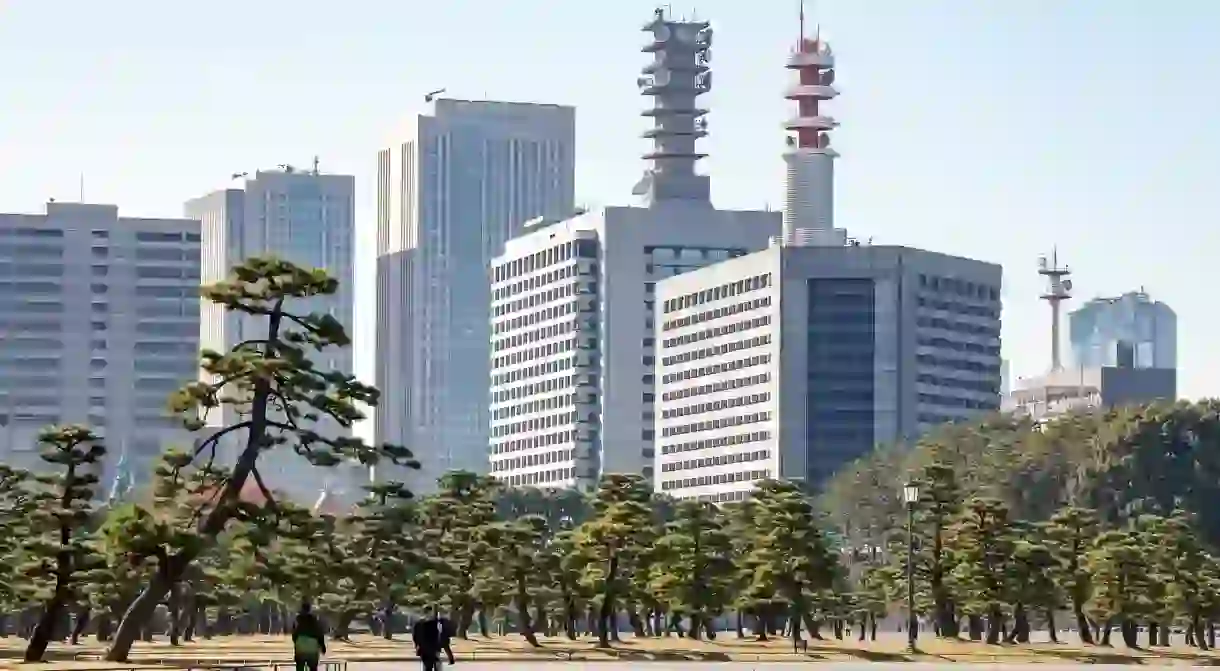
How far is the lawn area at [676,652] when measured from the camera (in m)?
69.6

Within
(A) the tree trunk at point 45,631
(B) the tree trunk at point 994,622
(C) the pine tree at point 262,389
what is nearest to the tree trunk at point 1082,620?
(B) the tree trunk at point 994,622

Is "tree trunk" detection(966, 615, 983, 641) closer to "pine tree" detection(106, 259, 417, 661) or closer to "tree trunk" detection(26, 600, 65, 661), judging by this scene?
"pine tree" detection(106, 259, 417, 661)

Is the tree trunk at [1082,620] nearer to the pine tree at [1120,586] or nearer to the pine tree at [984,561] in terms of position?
the pine tree at [1120,586]

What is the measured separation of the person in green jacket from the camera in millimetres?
43812

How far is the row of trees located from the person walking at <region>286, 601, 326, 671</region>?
1165 centimetres

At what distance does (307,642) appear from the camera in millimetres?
44031

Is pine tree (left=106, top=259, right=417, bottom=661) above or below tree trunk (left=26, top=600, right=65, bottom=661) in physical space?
above

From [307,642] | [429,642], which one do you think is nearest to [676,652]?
[429,642]

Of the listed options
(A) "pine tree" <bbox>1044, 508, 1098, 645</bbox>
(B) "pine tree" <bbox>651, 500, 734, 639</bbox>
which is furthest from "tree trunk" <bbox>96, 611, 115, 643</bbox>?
(A) "pine tree" <bbox>1044, 508, 1098, 645</bbox>

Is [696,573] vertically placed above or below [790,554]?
below

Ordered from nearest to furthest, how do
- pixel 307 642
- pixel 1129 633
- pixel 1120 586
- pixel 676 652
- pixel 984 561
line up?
pixel 307 642 < pixel 676 652 < pixel 984 561 < pixel 1120 586 < pixel 1129 633

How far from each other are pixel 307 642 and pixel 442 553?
45.0 m

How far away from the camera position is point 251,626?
412ft

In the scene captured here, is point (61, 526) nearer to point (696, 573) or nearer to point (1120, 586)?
point (696, 573)
